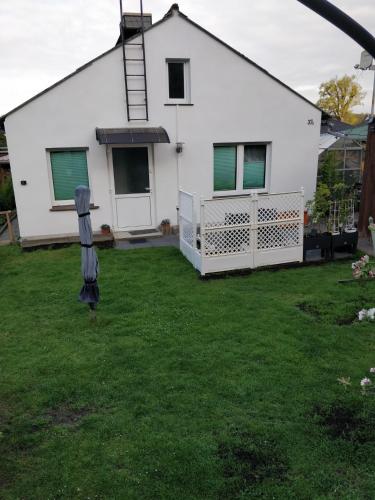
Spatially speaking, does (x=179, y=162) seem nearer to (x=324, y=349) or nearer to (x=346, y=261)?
(x=346, y=261)

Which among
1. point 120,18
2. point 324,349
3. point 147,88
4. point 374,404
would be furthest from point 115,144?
point 374,404

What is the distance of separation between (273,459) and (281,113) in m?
10.3

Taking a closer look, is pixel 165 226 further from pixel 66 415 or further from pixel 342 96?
pixel 342 96

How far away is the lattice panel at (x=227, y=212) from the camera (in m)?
7.88

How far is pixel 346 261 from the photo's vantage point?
884 cm

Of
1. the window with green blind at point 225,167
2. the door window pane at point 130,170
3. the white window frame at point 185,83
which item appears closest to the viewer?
the white window frame at point 185,83

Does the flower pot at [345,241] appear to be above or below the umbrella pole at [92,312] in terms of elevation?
above

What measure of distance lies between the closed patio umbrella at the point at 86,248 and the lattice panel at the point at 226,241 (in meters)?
2.70

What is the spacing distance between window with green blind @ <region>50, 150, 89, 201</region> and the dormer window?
2976 millimetres

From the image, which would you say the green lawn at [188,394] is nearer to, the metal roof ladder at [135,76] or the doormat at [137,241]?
the doormat at [137,241]

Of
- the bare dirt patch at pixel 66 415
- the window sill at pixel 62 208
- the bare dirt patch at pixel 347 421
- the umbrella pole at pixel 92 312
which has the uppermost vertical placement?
the window sill at pixel 62 208

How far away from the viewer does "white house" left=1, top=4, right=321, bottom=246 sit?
32.6 ft

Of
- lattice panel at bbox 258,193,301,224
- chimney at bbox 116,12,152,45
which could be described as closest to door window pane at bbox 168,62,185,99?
chimney at bbox 116,12,152,45

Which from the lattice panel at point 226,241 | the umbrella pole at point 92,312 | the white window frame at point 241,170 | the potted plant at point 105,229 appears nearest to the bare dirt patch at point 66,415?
the umbrella pole at point 92,312
